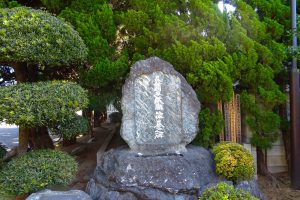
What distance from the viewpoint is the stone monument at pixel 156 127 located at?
478 cm

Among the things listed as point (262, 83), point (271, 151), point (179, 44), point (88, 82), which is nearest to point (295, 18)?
point (262, 83)

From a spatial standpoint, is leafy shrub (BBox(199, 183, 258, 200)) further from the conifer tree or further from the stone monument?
the conifer tree

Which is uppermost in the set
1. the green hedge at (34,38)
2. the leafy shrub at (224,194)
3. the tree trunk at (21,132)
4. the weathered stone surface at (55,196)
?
the green hedge at (34,38)

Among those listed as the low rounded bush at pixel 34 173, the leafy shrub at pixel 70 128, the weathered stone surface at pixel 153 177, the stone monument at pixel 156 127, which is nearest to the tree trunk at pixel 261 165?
the stone monument at pixel 156 127

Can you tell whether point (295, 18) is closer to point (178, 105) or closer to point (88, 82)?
point (178, 105)

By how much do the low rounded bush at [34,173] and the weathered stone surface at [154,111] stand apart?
3.70ft

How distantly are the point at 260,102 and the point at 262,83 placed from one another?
1.41ft

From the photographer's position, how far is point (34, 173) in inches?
167

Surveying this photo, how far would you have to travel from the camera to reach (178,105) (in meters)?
5.13

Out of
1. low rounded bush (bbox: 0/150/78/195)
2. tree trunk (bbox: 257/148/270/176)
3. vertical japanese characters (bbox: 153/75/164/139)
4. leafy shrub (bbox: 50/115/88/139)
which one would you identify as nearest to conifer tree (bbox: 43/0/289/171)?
tree trunk (bbox: 257/148/270/176)

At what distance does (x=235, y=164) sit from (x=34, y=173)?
289 centimetres

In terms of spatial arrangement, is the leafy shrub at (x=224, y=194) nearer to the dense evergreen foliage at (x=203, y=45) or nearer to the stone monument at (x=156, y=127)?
the stone monument at (x=156, y=127)

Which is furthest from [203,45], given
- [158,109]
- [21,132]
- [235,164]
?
[21,132]

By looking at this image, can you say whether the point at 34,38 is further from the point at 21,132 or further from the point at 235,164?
the point at 235,164
